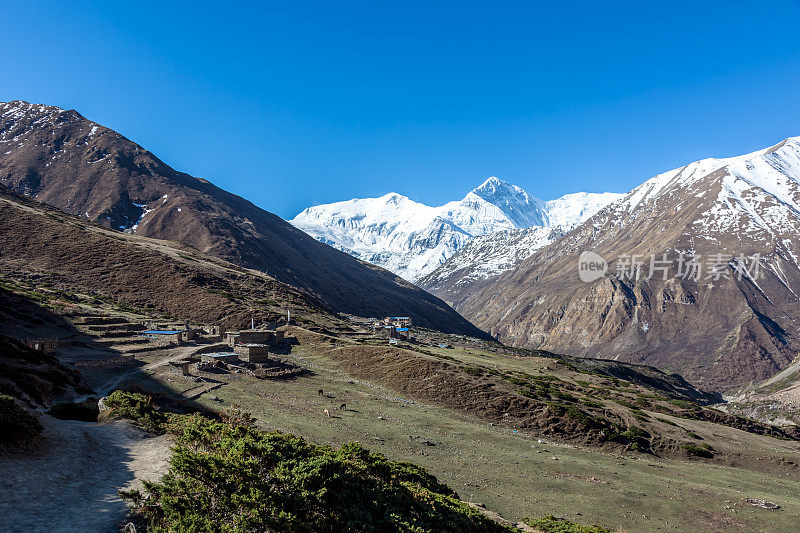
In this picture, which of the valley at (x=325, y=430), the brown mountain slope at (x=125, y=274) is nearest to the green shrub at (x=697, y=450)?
the valley at (x=325, y=430)

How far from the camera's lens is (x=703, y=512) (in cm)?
2409

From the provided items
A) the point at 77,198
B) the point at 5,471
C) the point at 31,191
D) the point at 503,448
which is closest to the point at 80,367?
the point at 5,471

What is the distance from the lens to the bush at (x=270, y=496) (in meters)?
11.5

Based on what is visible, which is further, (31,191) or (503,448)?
(31,191)

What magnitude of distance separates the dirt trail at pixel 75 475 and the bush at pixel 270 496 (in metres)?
1.19

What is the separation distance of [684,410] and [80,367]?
71908 mm

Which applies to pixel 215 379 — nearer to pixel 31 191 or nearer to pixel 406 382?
pixel 406 382

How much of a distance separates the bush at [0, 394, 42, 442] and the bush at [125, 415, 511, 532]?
16.9ft

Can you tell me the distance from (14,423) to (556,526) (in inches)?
833

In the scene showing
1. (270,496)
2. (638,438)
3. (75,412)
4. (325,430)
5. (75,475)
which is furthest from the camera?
(638,438)

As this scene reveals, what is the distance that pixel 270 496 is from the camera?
11664 millimetres

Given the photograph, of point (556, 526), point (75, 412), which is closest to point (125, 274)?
point (75, 412)

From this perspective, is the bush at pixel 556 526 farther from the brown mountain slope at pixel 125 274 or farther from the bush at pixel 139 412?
the brown mountain slope at pixel 125 274

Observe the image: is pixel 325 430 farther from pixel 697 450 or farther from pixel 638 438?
pixel 697 450
